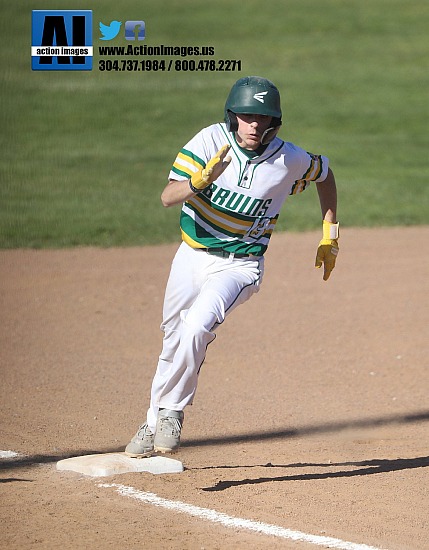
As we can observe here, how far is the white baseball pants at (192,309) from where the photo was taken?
5.75 metres

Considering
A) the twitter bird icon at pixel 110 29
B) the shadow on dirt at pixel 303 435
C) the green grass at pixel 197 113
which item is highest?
the twitter bird icon at pixel 110 29

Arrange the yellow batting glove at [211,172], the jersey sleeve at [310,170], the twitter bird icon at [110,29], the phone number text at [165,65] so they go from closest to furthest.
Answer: the yellow batting glove at [211,172] < the jersey sleeve at [310,170] < the phone number text at [165,65] < the twitter bird icon at [110,29]

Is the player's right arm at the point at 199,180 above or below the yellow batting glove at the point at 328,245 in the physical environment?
above

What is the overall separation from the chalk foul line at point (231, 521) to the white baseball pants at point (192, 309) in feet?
1.84

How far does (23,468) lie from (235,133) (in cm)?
235

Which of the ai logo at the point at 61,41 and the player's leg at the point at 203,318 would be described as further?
the ai logo at the point at 61,41

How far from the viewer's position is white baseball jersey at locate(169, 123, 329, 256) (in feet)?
19.6

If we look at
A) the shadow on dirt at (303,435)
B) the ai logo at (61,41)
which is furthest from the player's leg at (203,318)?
→ the ai logo at (61,41)

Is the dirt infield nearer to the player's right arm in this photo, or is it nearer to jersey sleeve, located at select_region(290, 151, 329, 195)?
the player's right arm

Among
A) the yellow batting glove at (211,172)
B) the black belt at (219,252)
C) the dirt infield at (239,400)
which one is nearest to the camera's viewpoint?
the dirt infield at (239,400)

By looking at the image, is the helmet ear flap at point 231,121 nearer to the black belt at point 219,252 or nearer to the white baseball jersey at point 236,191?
the white baseball jersey at point 236,191

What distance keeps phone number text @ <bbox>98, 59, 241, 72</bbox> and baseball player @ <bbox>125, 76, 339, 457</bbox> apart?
18490mm

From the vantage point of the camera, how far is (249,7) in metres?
29.6

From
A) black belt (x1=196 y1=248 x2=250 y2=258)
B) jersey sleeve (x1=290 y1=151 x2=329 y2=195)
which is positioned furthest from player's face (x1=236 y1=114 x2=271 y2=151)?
black belt (x1=196 y1=248 x2=250 y2=258)
